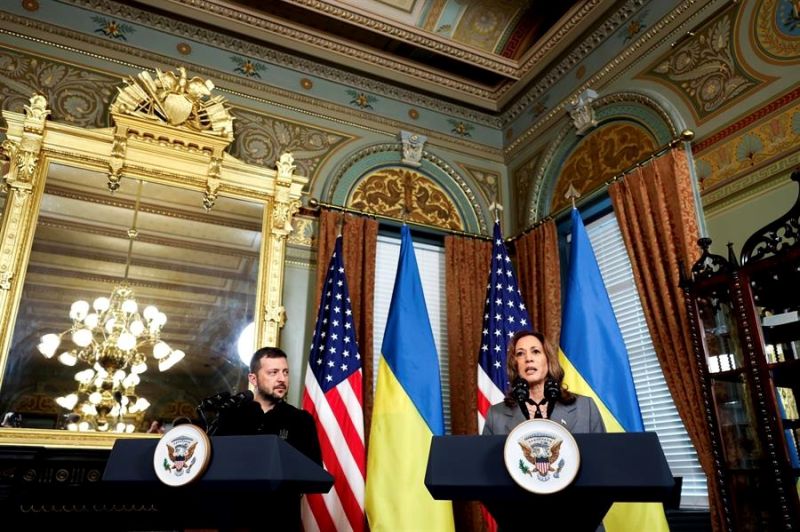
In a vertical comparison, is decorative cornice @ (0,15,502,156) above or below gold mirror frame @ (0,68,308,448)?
above

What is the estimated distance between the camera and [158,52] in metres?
4.88

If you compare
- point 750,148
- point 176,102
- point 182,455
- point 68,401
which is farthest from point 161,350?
point 750,148

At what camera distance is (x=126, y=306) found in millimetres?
4031

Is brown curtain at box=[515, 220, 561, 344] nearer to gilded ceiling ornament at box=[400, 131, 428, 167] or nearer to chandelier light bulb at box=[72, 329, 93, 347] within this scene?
gilded ceiling ornament at box=[400, 131, 428, 167]

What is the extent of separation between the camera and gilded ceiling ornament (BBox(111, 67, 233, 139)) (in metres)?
4.55

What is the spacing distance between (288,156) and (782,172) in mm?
3345

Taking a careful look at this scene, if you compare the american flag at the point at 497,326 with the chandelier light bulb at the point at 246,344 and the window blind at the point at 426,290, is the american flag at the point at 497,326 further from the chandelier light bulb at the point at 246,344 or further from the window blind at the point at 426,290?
the chandelier light bulb at the point at 246,344

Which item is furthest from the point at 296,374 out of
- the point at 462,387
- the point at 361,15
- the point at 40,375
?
the point at 361,15

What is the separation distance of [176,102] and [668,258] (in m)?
3.62

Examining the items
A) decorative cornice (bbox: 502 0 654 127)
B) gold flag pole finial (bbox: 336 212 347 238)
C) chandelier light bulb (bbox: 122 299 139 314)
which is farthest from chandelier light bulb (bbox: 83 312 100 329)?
decorative cornice (bbox: 502 0 654 127)

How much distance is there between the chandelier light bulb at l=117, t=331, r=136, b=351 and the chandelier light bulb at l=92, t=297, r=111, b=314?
0.66ft

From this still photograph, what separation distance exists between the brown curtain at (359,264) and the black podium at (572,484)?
2.99 meters

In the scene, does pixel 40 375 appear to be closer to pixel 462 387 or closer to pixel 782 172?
pixel 462 387

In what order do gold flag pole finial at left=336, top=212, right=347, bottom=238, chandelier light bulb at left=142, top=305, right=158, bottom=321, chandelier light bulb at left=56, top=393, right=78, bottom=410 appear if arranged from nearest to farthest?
chandelier light bulb at left=56, top=393, right=78, bottom=410 → chandelier light bulb at left=142, top=305, right=158, bottom=321 → gold flag pole finial at left=336, top=212, right=347, bottom=238
